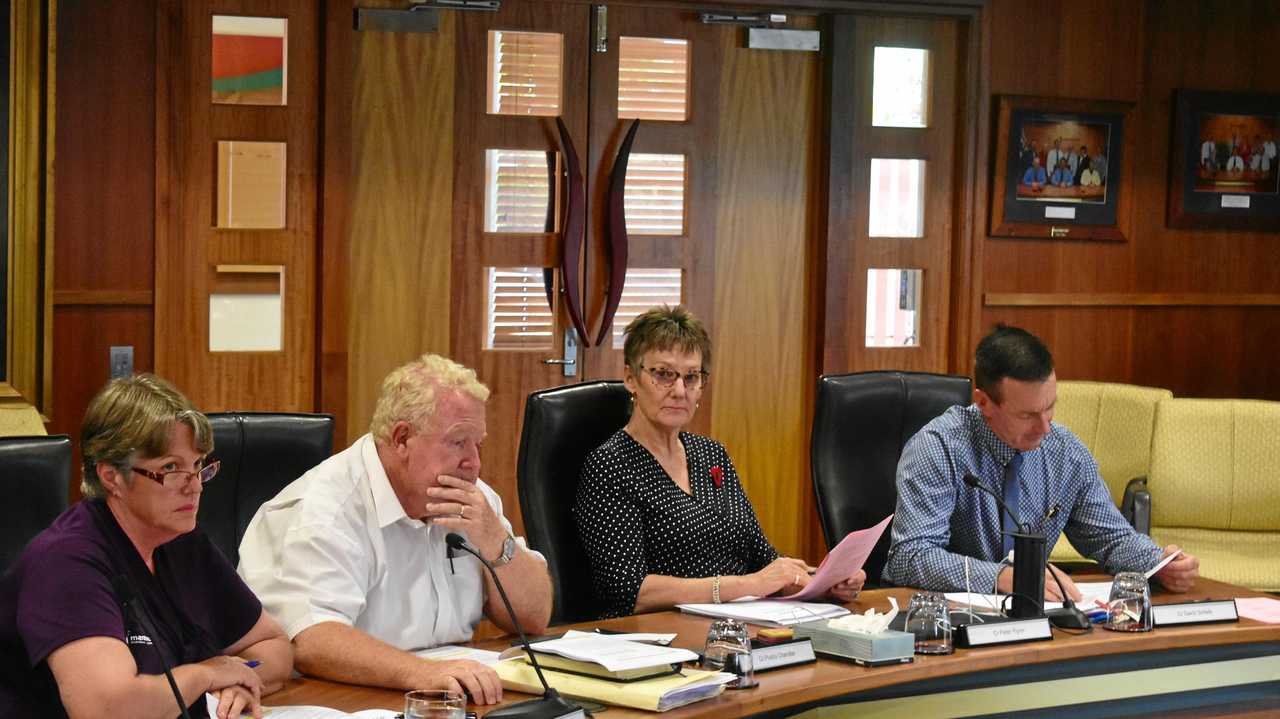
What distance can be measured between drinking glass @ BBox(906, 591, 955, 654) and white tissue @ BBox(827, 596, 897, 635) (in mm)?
41

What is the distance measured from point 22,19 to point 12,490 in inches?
85.9

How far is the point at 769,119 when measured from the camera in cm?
540

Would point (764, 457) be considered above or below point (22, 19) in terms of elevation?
below

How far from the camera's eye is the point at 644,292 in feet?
17.5

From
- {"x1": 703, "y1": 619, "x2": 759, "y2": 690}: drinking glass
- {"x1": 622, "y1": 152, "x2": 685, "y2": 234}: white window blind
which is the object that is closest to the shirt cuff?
{"x1": 703, "y1": 619, "x2": 759, "y2": 690}: drinking glass

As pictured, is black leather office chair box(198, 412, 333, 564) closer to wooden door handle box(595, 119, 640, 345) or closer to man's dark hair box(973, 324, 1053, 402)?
man's dark hair box(973, 324, 1053, 402)

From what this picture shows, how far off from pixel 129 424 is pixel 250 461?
856mm

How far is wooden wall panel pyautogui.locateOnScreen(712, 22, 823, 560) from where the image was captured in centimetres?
538

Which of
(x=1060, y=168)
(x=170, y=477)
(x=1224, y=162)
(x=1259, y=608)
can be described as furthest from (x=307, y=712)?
(x=1224, y=162)

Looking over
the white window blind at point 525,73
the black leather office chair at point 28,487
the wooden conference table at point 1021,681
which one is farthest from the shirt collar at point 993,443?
the white window blind at point 525,73

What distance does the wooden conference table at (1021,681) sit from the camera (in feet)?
7.59

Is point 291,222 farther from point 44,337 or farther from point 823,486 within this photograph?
point 823,486

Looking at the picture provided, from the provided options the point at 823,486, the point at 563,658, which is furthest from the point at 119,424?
the point at 823,486

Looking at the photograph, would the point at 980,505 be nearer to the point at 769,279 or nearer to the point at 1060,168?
the point at 769,279
